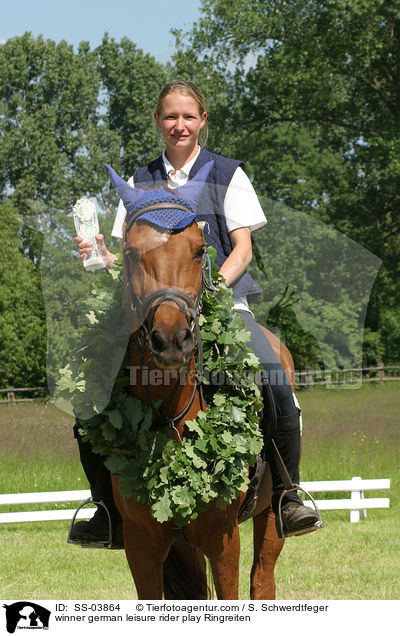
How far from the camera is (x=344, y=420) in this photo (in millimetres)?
14203

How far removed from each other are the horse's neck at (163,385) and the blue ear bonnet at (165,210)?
0.64m

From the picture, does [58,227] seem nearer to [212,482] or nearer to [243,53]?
[212,482]

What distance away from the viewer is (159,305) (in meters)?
2.98

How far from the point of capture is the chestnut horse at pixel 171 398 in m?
2.97

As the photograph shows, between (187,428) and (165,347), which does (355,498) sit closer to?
(187,428)

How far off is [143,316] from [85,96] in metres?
29.6

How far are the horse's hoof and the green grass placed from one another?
230 centimetres

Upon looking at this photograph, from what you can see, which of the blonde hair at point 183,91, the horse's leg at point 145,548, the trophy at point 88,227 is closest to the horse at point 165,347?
the horse's leg at point 145,548

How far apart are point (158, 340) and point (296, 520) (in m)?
2.07

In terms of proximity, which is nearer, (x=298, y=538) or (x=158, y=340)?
(x=158, y=340)

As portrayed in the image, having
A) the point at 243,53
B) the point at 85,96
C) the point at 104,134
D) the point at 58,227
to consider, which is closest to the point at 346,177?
the point at 243,53

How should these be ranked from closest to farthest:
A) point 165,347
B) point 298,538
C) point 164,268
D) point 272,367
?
point 165,347
point 164,268
point 272,367
point 298,538

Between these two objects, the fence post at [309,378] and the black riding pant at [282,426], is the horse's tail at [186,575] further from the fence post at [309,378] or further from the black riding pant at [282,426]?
the fence post at [309,378]

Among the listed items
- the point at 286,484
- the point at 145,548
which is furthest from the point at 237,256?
the point at 145,548
